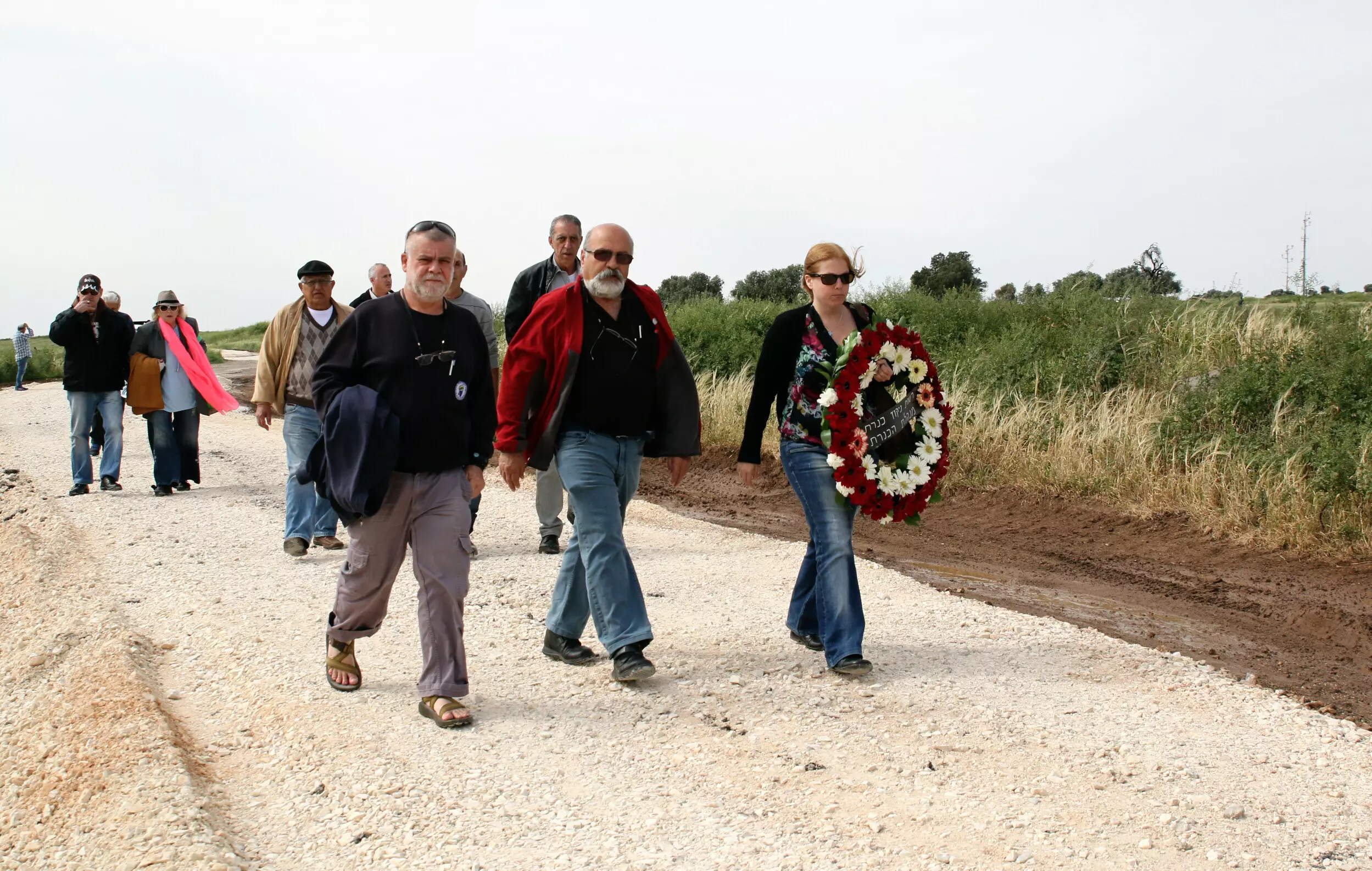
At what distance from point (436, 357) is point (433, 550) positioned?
2.88 ft

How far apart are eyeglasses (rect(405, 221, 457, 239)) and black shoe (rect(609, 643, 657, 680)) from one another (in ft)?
7.09

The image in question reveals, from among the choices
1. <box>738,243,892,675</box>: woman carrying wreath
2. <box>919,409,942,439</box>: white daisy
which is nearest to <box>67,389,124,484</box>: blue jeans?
<box>738,243,892,675</box>: woman carrying wreath

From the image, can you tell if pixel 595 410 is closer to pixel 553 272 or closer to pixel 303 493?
pixel 553 272

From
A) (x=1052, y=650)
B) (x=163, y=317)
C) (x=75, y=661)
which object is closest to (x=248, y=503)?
(x=163, y=317)

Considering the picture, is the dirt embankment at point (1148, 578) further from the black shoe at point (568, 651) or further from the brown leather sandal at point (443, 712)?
the brown leather sandal at point (443, 712)

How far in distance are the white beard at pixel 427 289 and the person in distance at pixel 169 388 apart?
26.1 ft

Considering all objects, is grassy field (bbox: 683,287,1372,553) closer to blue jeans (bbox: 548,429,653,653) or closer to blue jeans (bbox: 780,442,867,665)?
blue jeans (bbox: 780,442,867,665)

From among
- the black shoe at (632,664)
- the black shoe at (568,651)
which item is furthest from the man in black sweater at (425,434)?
the black shoe at (568,651)

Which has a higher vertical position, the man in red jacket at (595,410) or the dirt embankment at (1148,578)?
the man in red jacket at (595,410)

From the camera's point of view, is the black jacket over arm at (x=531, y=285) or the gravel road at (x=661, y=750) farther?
the black jacket over arm at (x=531, y=285)

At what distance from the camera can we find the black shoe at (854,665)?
19.8 ft

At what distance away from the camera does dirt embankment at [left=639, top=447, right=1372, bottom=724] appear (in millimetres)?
7223

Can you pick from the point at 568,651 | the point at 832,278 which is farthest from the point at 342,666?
the point at 832,278

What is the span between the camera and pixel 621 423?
5.88 meters
